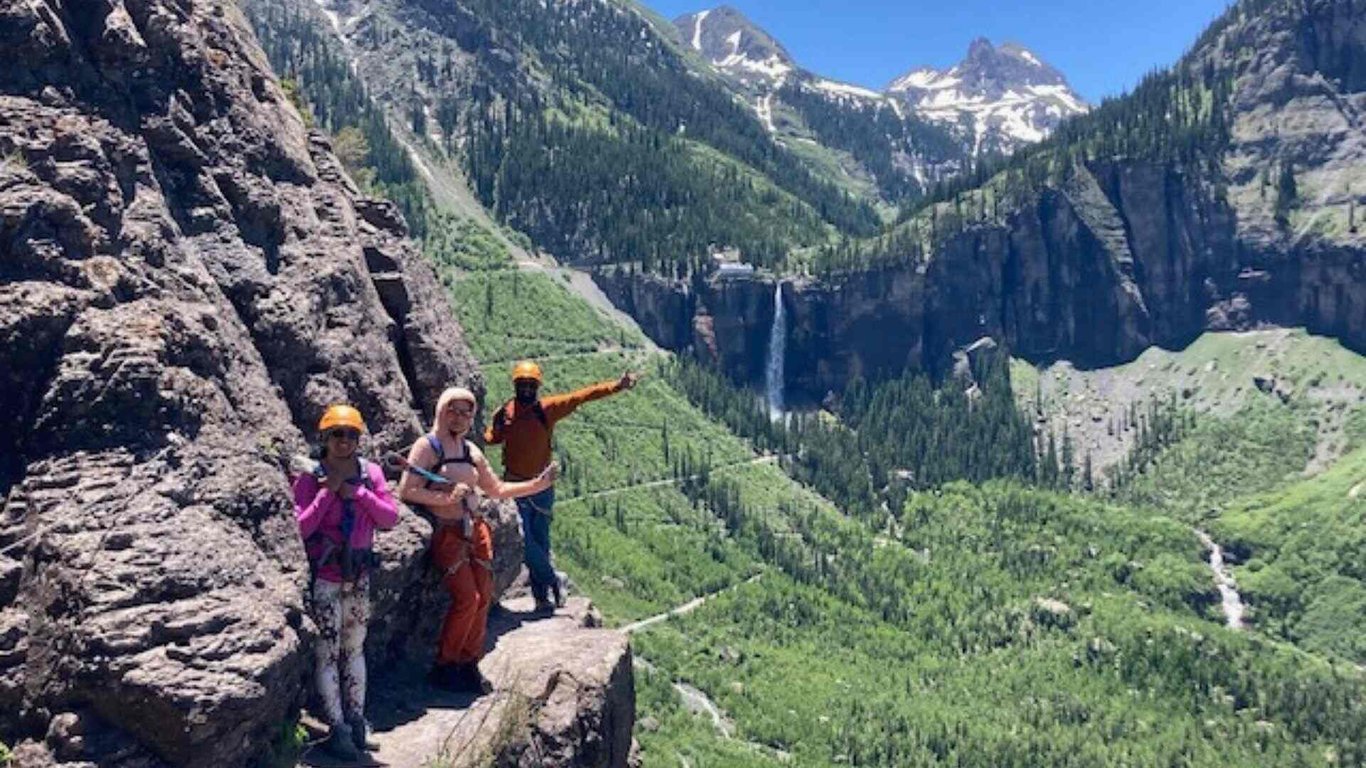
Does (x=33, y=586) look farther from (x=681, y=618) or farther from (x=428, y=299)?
(x=681, y=618)

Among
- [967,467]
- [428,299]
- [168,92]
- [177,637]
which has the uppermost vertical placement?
[168,92]

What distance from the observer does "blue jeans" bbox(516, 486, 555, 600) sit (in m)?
20.8

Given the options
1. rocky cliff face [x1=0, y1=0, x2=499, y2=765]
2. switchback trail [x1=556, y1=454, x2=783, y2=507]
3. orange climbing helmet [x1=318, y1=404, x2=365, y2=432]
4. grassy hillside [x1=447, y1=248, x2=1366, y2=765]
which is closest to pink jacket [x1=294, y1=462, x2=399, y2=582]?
rocky cliff face [x1=0, y1=0, x2=499, y2=765]

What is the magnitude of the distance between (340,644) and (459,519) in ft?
8.65

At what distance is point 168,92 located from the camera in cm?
1655

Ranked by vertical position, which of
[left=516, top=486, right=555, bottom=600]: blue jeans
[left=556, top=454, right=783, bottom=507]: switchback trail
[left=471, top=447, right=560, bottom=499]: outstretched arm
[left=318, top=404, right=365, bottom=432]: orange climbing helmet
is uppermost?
[left=318, top=404, right=365, bottom=432]: orange climbing helmet

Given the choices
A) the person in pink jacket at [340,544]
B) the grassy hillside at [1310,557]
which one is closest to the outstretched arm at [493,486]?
the person in pink jacket at [340,544]

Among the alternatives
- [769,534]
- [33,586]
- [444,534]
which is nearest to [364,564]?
[444,534]

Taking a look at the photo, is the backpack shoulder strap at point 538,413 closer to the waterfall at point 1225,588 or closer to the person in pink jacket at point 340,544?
the person in pink jacket at point 340,544

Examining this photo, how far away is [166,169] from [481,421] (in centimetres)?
870

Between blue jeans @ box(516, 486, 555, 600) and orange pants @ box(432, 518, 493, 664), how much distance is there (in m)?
4.61

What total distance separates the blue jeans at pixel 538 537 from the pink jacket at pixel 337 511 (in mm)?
7231

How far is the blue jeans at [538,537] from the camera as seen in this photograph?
20766 millimetres

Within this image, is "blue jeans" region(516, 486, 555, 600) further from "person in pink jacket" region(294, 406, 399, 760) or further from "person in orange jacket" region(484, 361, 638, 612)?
"person in pink jacket" region(294, 406, 399, 760)
